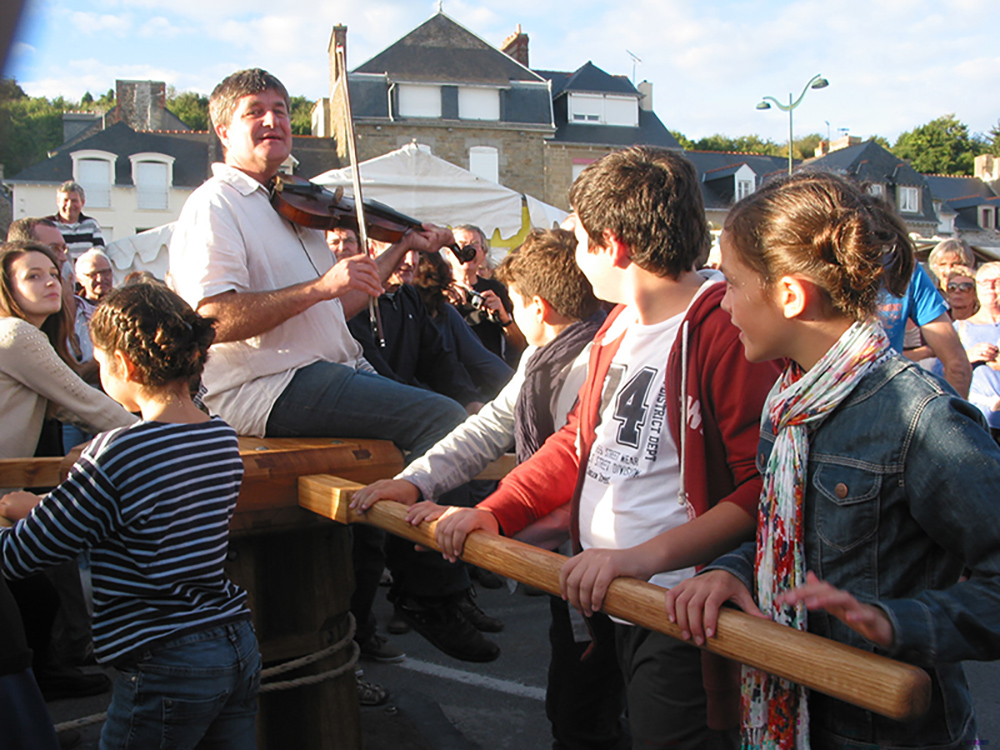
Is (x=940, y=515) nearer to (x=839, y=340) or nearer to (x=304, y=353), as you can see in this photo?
(x=839, y=340)

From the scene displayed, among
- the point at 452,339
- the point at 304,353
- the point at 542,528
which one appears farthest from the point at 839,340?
the point at 452,339

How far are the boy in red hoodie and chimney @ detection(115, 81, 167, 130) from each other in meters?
41.0

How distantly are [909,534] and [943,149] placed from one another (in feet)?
212

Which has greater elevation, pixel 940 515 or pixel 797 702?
pixel 940 515

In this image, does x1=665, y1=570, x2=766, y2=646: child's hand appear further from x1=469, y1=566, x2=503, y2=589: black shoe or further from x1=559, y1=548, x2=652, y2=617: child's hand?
x1=469, y1=566, x2=503, y2=589: black shoe

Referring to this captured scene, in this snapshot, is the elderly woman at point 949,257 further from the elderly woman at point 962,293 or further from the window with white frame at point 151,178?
the window with white frame at point 151,178

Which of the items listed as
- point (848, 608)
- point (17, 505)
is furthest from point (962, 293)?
point (17, 505)

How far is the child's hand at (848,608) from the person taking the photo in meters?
1.11

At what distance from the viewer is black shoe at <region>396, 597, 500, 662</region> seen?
2578mm

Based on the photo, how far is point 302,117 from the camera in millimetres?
56781

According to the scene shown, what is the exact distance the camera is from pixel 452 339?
4543 millimetres

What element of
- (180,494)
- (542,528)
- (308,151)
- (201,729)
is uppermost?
(308,151)

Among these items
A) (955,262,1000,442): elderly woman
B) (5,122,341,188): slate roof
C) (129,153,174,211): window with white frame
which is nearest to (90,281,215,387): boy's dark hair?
(955,262,1000,442): elderly woman

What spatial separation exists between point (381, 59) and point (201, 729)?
31.8 meters
